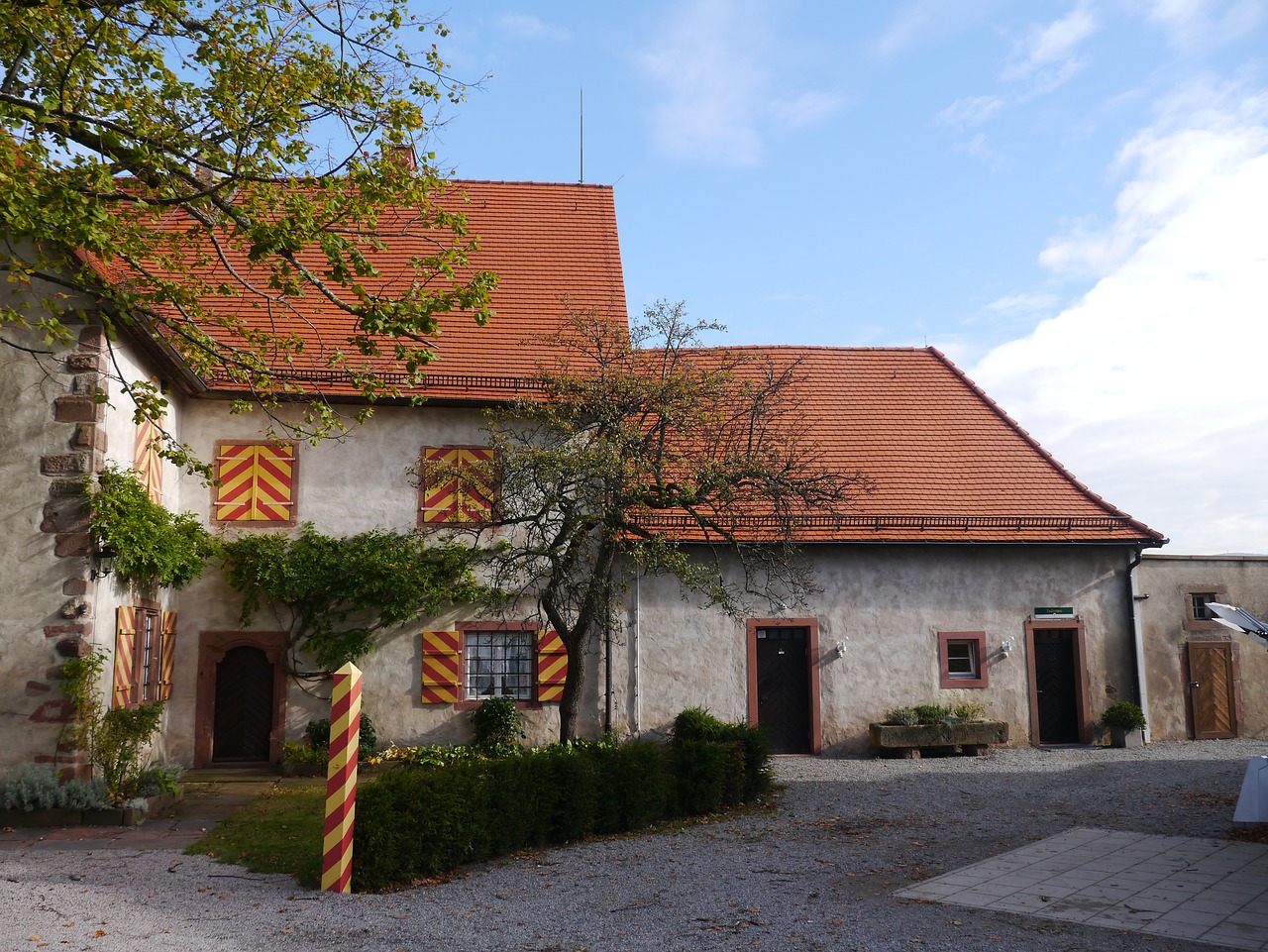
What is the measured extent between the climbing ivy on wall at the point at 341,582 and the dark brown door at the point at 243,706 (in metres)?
0.59

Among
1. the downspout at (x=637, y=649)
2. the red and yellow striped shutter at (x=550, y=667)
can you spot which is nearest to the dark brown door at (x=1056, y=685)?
the downspout at (x=637, y=649)

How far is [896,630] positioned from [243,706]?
32.0 ft

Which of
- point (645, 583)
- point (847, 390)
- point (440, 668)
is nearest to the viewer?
point (440, 668)

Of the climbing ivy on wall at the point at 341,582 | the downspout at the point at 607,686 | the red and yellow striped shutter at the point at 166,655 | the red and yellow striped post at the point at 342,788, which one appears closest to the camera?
the red and yellow striped post at the point at 342,788

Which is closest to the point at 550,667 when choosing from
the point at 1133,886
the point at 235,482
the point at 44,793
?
the point at 235,482

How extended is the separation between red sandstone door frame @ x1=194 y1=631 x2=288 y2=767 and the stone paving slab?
965 cm

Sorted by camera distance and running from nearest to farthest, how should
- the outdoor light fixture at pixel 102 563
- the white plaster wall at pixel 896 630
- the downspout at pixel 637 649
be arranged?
the outdoor light fixture at pixel 102 563 < the downspout at pixel 637 649 < the white plaster wall at pixel 896 630

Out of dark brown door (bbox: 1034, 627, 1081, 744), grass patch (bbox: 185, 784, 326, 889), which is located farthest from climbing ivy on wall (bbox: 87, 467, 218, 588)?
dark brown door (bbox: 1034, 627, 1081, 744)

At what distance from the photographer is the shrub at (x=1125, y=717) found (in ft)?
56.3

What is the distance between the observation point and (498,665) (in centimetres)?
1559

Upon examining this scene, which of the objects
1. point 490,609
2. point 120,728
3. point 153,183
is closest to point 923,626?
point 490,609

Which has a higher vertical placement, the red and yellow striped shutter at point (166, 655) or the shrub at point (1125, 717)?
the red and yellow striped shutter at point (166, 655)

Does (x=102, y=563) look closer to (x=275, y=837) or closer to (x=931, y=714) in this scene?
(x=275, y=837)

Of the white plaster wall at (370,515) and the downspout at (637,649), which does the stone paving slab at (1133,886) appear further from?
the white plaster wall at (370,515)
